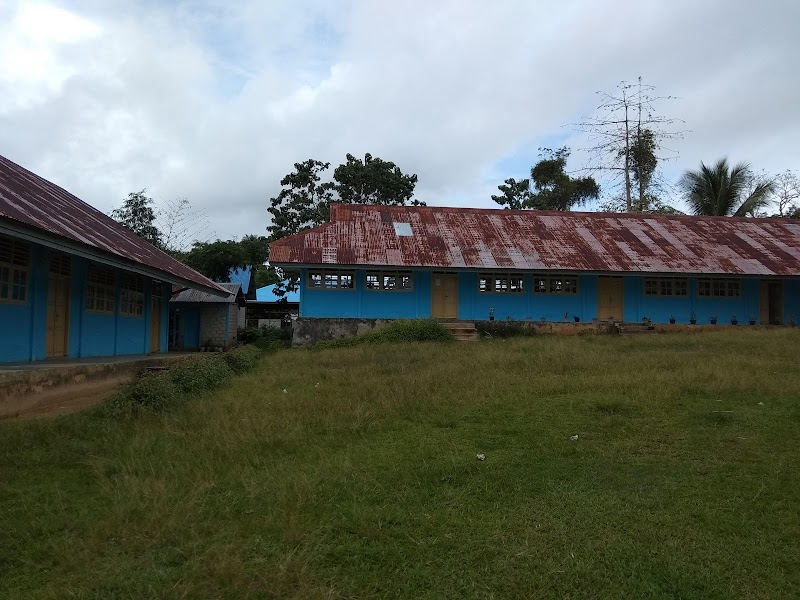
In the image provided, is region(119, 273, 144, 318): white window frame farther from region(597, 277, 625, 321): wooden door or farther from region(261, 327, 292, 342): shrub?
region(597, 277, 625, 321): wooden door

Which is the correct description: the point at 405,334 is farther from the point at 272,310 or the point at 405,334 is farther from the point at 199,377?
the point at 272,310

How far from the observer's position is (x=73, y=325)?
456 inches

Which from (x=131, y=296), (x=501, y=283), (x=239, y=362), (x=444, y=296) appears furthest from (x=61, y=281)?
(x=501, y=283)

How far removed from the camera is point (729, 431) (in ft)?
20.6

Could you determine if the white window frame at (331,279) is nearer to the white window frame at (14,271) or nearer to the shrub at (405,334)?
the shrub at (405,334)

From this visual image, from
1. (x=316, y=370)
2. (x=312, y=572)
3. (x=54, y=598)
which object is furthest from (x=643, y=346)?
(x=54, y=598)

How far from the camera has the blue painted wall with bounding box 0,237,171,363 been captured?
9570 millimetres

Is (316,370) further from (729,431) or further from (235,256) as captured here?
(235,256)

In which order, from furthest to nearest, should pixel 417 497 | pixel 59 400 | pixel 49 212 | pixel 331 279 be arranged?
pixel 331 279 < pixel 49 212 < pixel 59 400 < pixel 417 497

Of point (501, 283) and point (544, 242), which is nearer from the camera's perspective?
point (501, 283)

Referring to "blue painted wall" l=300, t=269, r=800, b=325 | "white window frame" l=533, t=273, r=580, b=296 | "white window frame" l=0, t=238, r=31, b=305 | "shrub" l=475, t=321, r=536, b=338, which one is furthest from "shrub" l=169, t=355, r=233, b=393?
"white window frame" l=533, t=273, r=580, b=296

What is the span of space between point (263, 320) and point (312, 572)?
26.9 meters

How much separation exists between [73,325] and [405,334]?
340 inches

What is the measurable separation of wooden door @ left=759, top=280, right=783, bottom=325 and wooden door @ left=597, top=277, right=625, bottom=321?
5555 millimetres
